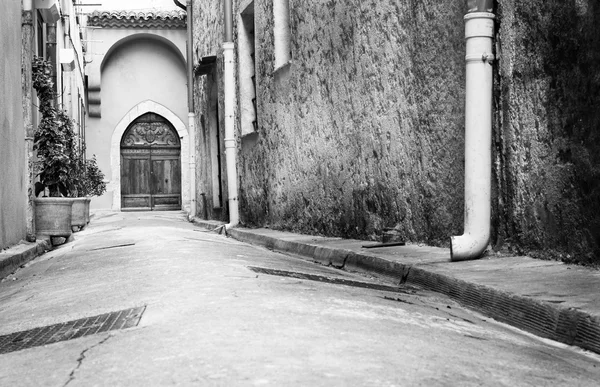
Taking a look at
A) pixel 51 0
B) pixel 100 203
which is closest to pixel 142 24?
pixel 100 203

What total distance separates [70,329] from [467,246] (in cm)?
251

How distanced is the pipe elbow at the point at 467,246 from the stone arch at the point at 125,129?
2052 cm

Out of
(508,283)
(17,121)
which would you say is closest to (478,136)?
(508,283)

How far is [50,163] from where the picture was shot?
36.7ft

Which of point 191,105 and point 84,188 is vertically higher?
point 191,105

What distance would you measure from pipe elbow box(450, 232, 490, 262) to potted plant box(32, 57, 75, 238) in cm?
652

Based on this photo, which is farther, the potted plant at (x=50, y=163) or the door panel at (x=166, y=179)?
the door panel at (x=166, y=179)

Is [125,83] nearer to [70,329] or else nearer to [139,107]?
[139,107]

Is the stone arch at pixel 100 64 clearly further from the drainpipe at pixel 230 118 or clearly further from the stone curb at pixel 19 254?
the stone curb at pixel 19 254

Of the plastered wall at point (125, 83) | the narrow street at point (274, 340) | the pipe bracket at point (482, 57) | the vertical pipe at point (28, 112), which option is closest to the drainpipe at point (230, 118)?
the vertical pipe at point (28, 112)

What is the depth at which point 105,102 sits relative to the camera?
84.6 feet

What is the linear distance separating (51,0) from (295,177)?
4.75 m

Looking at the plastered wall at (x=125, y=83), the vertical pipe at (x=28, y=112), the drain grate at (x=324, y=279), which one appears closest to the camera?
the drain grate at (x=324, y=279)

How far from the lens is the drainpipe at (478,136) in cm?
524
